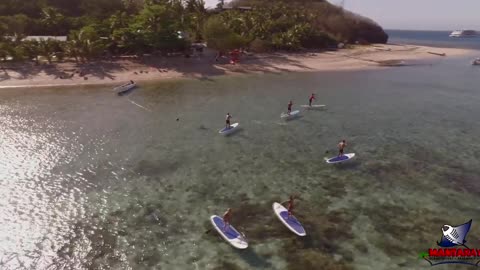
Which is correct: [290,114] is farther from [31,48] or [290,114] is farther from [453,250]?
[31,48]

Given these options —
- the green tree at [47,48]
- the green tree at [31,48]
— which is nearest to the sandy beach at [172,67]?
the green tree at [47,48]

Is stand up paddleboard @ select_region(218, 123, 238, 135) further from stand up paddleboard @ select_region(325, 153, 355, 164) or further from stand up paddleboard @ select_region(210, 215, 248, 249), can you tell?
stand up paddleboard @ select_region(210, 215, 248, 249)

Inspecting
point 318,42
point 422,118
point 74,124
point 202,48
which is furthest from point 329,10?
point 74,124

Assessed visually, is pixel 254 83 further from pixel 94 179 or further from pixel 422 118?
pixel 94 179

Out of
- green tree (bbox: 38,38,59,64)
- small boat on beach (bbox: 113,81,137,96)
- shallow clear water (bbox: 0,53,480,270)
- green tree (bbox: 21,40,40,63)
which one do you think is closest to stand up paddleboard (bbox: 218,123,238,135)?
shallow clear water (bbox: 0,53,480,270)

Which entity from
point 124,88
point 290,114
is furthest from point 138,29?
point 290,114

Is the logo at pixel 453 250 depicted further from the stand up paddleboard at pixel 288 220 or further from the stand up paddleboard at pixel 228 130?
the stand up paddleboard at pixel 228 130
